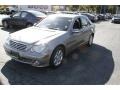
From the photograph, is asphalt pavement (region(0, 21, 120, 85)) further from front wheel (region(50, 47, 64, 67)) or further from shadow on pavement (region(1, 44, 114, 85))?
front wheel (region(50, 47, 64, 67))

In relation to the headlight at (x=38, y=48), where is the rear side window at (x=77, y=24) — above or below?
above

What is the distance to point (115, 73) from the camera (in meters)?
5.56

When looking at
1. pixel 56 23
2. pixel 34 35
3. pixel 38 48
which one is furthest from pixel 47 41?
pixel 56 23

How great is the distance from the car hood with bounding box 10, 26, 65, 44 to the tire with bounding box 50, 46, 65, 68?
43 cm

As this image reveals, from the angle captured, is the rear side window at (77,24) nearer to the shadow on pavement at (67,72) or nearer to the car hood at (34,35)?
the car hood at (34,35)

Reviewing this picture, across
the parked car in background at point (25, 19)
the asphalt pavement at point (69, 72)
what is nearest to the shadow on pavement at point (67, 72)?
the asphalt pavement at point (69, 72)

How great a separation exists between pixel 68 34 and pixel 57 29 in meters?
0.43

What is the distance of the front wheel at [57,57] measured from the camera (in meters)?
5.31

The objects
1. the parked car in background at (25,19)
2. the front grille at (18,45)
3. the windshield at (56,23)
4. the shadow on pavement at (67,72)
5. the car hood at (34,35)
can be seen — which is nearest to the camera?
the shadow on pavement at (67,72)

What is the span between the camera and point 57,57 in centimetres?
556

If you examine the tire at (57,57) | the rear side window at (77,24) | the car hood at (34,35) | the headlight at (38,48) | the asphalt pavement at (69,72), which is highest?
the rear side window at (77,24)

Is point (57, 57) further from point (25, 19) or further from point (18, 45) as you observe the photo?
point (25, 19)
